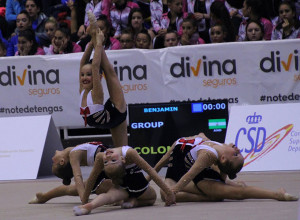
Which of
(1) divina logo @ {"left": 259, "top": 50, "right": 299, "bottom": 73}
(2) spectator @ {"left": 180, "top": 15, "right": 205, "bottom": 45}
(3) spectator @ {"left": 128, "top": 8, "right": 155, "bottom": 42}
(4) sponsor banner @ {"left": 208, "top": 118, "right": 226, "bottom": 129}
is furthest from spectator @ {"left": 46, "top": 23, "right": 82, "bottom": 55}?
(1) divina logo @ {"left": 259, "top": 50, "right": 299, "bottom": 73}

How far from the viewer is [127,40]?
13.4 meters

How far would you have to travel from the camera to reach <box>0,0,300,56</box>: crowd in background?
43.0ft

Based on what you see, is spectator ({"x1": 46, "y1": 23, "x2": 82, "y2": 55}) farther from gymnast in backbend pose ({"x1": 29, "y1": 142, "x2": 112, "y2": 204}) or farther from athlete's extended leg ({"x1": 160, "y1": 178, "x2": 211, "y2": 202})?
athlete's extended leg ({"x1": 160, "y1": 178, "x2": 211, "y2": 202})

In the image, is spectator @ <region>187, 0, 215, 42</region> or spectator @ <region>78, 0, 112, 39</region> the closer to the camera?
spectator @ <region>187, 0, 215, 42</region>

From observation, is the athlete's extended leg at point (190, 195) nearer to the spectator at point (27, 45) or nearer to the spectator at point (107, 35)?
the spectator at point (107, 35)

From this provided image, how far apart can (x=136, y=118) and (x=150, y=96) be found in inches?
36.4

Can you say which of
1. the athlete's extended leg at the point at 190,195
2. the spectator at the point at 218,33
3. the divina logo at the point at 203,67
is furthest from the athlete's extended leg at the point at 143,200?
the spectator at the point at 218,33

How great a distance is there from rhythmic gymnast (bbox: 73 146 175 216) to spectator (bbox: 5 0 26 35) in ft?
32.0

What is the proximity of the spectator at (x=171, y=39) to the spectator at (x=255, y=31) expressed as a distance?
4.32 feet

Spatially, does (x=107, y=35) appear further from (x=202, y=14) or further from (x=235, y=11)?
(x=235, y=11)

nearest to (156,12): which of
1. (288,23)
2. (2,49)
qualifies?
(288,23)

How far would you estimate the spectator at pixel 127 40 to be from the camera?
44.1 ft

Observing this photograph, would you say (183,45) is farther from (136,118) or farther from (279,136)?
(279,136)

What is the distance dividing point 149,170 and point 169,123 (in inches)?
176
